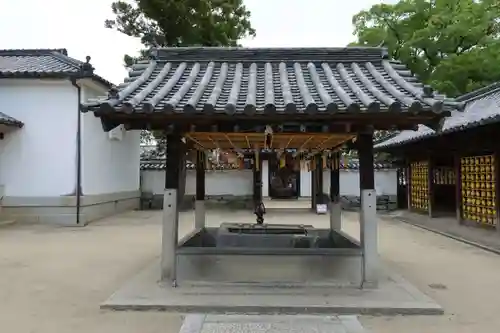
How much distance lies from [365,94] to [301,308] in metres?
2.72

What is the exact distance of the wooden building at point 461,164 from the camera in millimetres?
11984

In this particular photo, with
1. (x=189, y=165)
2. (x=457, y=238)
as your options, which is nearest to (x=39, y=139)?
(x=189, y=165)

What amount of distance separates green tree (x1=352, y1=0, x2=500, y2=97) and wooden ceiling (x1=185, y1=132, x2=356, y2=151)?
13.3m

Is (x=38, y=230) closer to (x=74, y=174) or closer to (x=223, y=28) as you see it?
(x=74, y=174)

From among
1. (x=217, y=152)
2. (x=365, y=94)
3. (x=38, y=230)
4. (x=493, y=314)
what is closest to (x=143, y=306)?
(x=365, y=94)

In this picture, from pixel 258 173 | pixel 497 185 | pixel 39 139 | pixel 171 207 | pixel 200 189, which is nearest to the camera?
pixel 171 207

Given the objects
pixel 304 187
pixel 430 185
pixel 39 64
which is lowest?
pixel 304 187

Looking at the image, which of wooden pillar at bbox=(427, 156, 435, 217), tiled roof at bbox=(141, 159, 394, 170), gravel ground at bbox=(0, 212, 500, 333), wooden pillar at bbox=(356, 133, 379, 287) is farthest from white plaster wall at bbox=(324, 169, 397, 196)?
wooden pillar at bbox=(356, 133, 379, 287)

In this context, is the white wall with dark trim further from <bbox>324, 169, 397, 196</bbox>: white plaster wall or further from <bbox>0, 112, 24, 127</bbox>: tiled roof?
<bbox>0, 112, 24, 127</bbox>: tiled roof

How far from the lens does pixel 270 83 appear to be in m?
6.59

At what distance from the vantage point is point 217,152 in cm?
988

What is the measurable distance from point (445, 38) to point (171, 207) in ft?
60.0

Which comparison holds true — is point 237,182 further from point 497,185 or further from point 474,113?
point 497,185

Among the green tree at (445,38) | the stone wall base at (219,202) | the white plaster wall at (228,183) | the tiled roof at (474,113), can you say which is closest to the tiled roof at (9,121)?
the stone wall base at (219,202)
